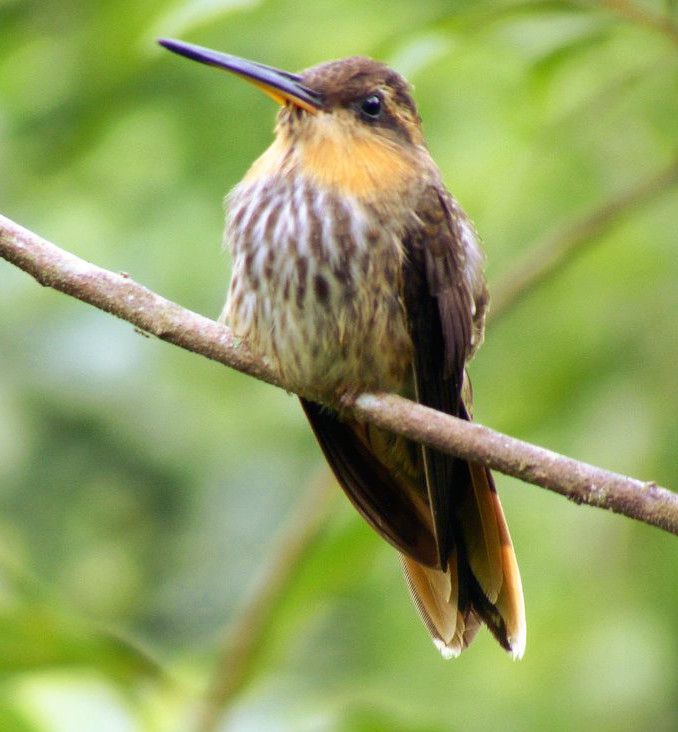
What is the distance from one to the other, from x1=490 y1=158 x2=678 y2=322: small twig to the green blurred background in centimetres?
10

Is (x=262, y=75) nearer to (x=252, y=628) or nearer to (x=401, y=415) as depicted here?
(x=401, y=415)

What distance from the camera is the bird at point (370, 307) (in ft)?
12.7

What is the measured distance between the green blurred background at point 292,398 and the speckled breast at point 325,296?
35 cm

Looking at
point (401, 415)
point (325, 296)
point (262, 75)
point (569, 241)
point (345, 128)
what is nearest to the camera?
point (401, 415)

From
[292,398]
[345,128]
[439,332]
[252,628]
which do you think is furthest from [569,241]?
[292,398]

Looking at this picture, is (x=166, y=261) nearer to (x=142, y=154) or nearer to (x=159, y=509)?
(x=142, y=154)

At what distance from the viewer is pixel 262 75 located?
3.76m

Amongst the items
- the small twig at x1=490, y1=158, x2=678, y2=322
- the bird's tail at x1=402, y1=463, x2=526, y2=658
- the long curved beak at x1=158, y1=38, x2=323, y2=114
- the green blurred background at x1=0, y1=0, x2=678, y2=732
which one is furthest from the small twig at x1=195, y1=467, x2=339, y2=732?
the long curved beak at x1=158, y1=38, x2=323, y2=114

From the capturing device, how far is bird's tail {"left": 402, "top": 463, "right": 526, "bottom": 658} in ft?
12.8

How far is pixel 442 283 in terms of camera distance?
13.0ft

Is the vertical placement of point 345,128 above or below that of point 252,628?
above

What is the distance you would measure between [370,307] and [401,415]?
61 cm

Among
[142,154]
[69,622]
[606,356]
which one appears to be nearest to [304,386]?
[69,622]

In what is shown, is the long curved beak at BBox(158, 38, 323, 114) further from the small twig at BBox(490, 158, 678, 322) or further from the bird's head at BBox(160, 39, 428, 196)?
the small twig at BBox(490, 158, 678, 322)
